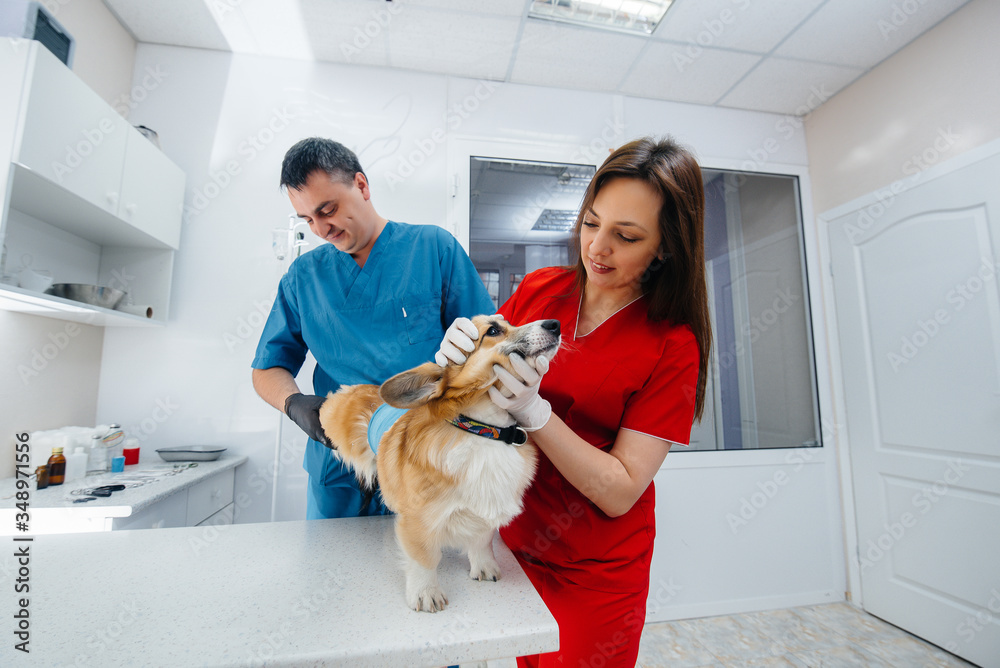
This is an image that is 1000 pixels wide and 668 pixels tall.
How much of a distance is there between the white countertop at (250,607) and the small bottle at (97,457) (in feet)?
4.95

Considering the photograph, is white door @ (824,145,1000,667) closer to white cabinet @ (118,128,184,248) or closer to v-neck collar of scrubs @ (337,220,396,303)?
v-neck collar of scrubs @ (337,220,396,303)

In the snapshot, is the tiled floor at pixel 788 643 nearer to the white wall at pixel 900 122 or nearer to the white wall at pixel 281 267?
the white wall at pixel 281 267

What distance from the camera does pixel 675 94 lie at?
11.2ft

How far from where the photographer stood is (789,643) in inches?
106

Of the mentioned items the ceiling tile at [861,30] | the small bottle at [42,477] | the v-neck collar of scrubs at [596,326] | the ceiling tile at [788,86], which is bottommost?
the small bottle at [42,477]

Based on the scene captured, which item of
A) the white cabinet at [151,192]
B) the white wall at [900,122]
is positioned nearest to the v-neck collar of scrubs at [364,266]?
the white cabinet at [151,192]

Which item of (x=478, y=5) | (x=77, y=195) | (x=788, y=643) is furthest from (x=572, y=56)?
(x=788, y=643)

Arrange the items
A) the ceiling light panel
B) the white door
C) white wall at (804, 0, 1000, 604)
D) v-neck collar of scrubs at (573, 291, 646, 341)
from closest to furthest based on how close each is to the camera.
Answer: v-neck collar of scrubs at (573, 291, 646, 341) → the white door → white wall at (804, 0, 1000, 604) → the ceiling light panel

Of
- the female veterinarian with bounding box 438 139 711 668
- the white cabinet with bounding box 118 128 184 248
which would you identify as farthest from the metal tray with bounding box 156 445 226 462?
the female veterinarian with bounding box 438 139 711 668

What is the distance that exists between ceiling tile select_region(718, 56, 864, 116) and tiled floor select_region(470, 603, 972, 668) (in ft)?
Result: 12.6

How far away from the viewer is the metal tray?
2.50 metres

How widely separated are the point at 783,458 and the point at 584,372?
9.73 feet

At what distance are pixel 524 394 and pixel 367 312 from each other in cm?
81

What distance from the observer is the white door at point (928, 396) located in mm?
2457
